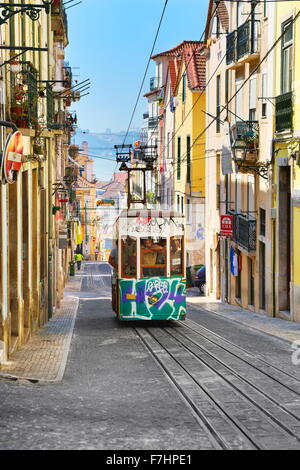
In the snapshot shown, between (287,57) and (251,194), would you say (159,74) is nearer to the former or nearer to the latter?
(251,194)

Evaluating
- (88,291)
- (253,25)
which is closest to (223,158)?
(253,25)

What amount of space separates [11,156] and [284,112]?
13.2m

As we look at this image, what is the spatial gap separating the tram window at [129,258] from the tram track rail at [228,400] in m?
2.98

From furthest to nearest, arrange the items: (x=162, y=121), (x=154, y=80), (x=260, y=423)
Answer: (x=154, y=80), (x=162, y=121), (x=260, y=423)

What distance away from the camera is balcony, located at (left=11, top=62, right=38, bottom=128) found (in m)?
16.2

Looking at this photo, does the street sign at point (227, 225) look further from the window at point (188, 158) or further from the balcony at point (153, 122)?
the balcony at point (153, 122)

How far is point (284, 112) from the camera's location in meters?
24.0

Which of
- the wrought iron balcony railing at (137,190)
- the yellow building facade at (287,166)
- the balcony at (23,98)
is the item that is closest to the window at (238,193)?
the yellow building facade at (287,166)

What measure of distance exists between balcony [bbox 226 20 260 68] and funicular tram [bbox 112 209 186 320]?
10290 mm

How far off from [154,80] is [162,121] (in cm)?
683

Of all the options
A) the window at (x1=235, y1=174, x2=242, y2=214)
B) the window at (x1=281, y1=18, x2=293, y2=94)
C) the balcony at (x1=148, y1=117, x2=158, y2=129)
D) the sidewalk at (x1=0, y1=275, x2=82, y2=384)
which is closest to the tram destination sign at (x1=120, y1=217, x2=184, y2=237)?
the sidewalk at (x1=0, y1=275, x2=82, y2=384)

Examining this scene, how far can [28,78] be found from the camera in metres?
16.5

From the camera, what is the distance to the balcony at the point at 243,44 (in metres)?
29.0
